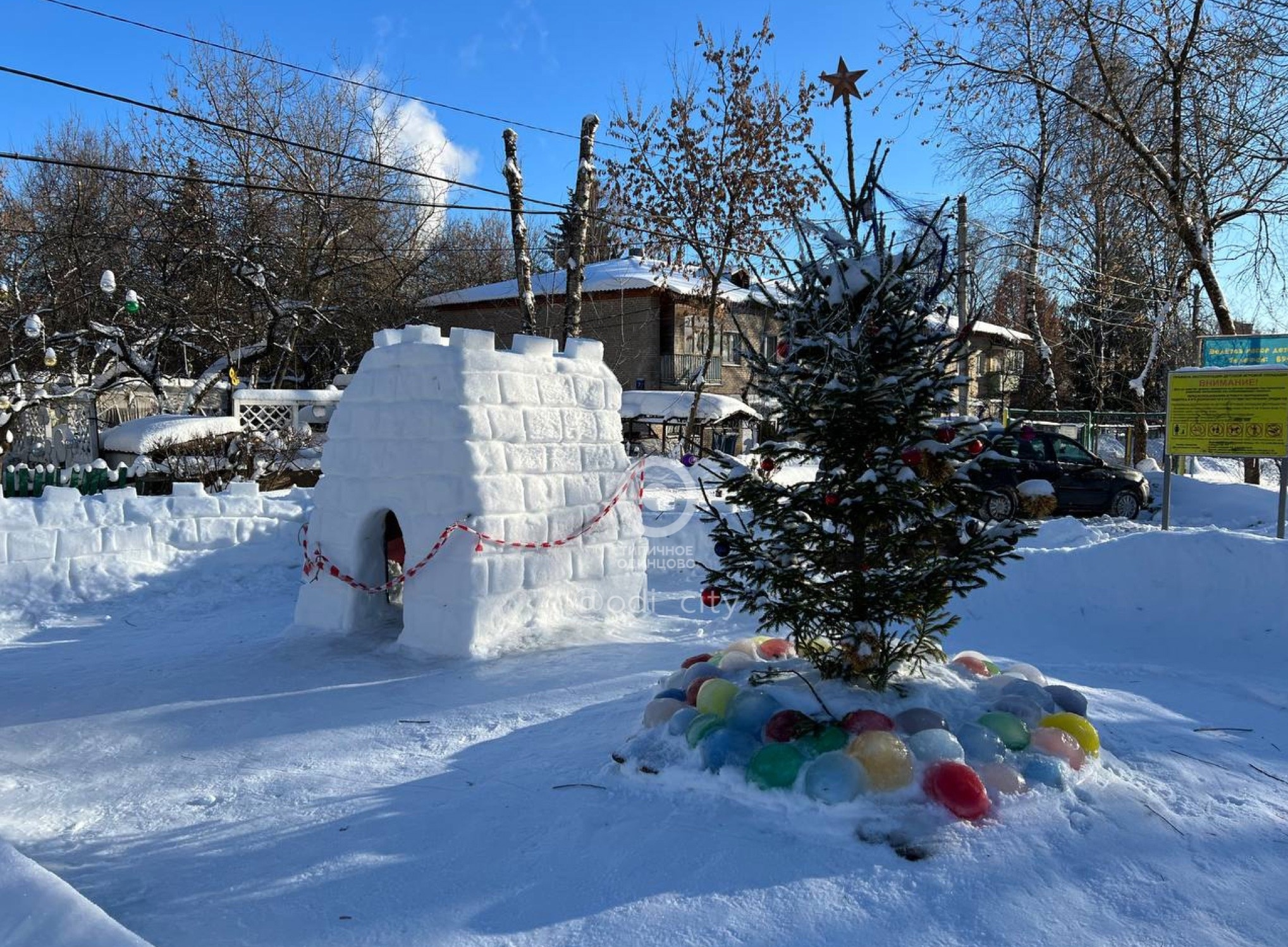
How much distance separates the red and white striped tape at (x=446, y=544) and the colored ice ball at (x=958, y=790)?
3560 millimetres

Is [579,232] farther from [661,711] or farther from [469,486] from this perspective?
[661,711]

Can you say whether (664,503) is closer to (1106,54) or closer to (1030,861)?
(1030,861)

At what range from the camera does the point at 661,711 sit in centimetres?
413

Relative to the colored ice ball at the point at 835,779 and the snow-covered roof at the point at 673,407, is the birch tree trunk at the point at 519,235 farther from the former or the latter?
the colored ice ball at the point at 835,779

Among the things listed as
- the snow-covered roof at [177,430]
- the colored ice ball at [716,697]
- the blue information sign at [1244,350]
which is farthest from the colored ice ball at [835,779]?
the snow-covered roof at [177,430]

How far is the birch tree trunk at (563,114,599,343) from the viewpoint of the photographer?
51.4 feet

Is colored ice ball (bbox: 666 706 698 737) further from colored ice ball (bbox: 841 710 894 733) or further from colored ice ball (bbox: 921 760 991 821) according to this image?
colored ice ball (bbox: 921 760 991 821)

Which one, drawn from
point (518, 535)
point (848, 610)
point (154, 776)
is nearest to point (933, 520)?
point (848, 610)

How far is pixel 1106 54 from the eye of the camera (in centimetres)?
1400

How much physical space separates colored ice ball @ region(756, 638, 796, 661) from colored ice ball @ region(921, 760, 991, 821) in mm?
1314

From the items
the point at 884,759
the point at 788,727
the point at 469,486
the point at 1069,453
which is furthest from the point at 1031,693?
the point at 1069,453

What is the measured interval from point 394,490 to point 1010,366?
3401cm

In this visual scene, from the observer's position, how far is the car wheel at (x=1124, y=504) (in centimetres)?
1420

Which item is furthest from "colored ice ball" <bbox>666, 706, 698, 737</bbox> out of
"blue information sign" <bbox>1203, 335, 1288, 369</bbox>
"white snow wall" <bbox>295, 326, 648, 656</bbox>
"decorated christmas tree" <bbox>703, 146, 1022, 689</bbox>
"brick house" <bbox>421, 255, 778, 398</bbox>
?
"brick house" <bbox>421, 255, 778, 398</bbox>
